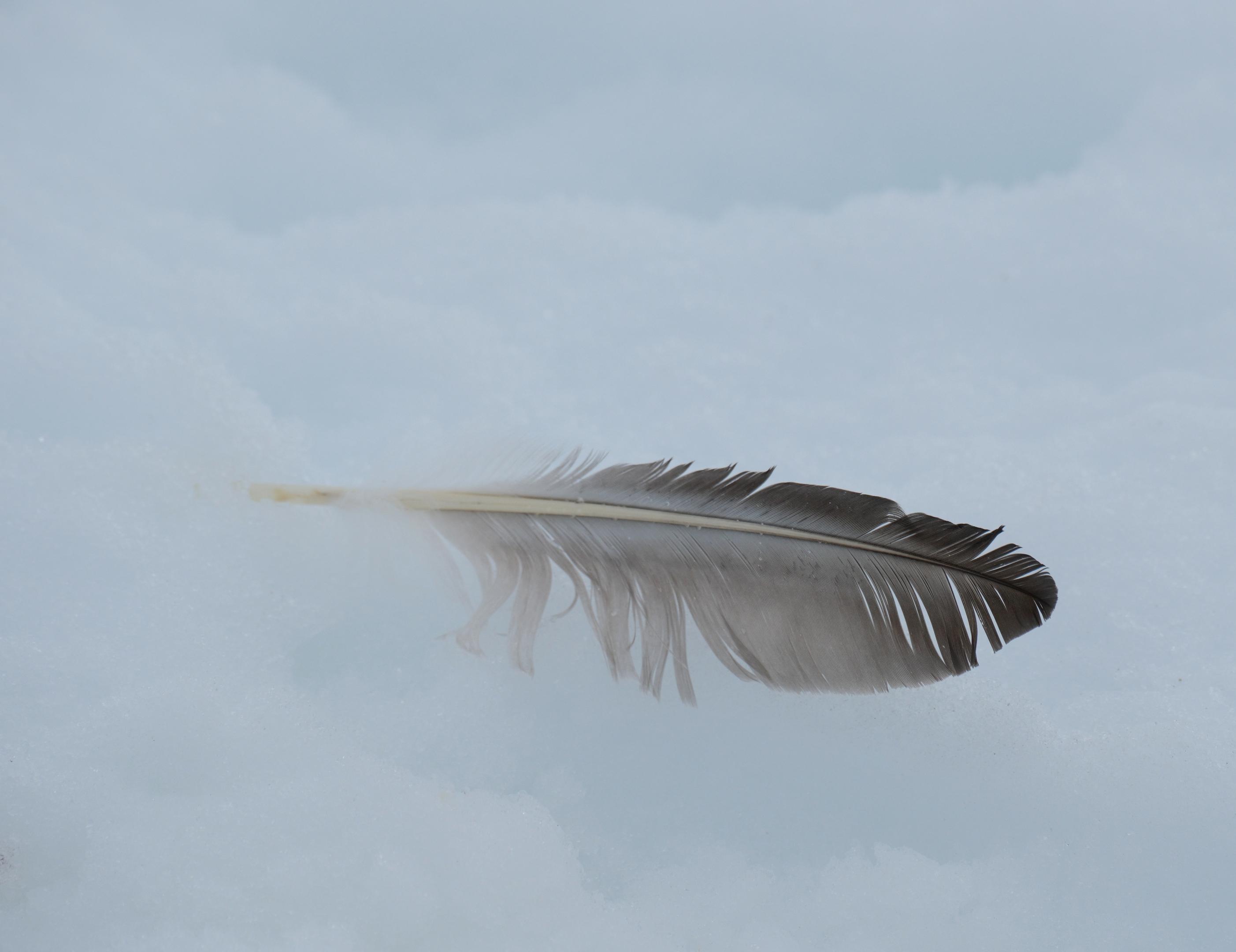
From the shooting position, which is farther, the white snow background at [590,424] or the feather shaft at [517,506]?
the feather shaft at [517,506]

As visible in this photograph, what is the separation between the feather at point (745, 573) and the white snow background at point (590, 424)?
0.30ft

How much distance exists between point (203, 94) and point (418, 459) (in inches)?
51.3

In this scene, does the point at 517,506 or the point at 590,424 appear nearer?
the point at 517,506

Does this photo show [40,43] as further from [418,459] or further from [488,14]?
[418,459]

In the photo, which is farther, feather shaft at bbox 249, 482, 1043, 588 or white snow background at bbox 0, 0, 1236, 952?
feather shaft at bbox 249, 482, 1043, 588

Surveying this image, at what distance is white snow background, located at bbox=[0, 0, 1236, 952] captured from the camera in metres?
1.33

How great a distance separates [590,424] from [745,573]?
569 millimetres

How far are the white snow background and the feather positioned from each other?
9cm

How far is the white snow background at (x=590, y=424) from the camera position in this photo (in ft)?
4.36

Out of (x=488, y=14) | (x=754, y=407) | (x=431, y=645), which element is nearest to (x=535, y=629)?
(x=431, y=645)

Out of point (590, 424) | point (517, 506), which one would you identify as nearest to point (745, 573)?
point (517, 506)

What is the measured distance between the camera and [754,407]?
1.95m

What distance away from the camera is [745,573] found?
150 centimetres

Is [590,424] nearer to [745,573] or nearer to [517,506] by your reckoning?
[517,506]
